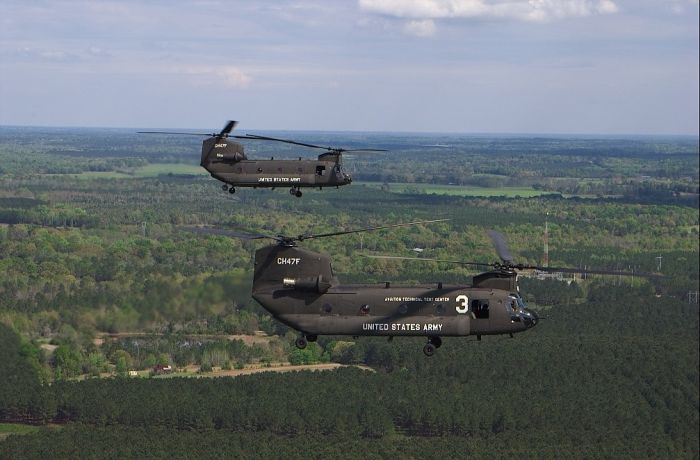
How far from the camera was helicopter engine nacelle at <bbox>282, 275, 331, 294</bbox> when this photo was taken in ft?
248

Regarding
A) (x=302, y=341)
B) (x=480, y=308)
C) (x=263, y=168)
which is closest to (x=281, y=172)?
(x=263, y=168)

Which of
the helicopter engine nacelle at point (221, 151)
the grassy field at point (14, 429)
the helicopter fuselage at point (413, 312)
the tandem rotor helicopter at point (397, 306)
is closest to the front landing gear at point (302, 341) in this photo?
the tandem rotor helicopter at point (397, 306)

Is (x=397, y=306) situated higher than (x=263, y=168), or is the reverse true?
(x=263, y=168)

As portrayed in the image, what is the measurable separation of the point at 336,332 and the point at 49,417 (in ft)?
392

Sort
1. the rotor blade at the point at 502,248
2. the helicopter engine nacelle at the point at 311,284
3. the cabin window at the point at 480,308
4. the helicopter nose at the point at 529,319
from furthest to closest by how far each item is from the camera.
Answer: the helicopter engine nacelle at the point at 311,284, the helicopter nose at the point at 529,319, the cabin window at the point at 480,308, the rotor blade at the point at 502,248

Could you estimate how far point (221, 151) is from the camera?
9706cm

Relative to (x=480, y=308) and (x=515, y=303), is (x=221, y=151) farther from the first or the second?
(x=515, y=303)

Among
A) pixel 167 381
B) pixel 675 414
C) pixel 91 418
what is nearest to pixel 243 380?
pixel 167 381

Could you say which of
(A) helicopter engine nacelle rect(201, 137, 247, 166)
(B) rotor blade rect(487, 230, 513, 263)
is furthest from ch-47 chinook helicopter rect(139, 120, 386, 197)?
(B) rotor blade rect(487, 230, 513, 263)

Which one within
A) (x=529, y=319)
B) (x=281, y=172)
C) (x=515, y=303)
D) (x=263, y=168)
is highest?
(x=263, y=168)

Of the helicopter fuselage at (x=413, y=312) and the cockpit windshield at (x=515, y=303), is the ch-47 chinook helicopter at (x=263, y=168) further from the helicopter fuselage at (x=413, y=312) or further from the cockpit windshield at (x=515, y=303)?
the cockpit windshield at (x=515, y=303)

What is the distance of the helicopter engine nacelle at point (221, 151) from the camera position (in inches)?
3819

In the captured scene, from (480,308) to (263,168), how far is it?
2890 centimetres

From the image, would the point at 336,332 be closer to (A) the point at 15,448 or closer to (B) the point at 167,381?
(A) the point at 15,448
